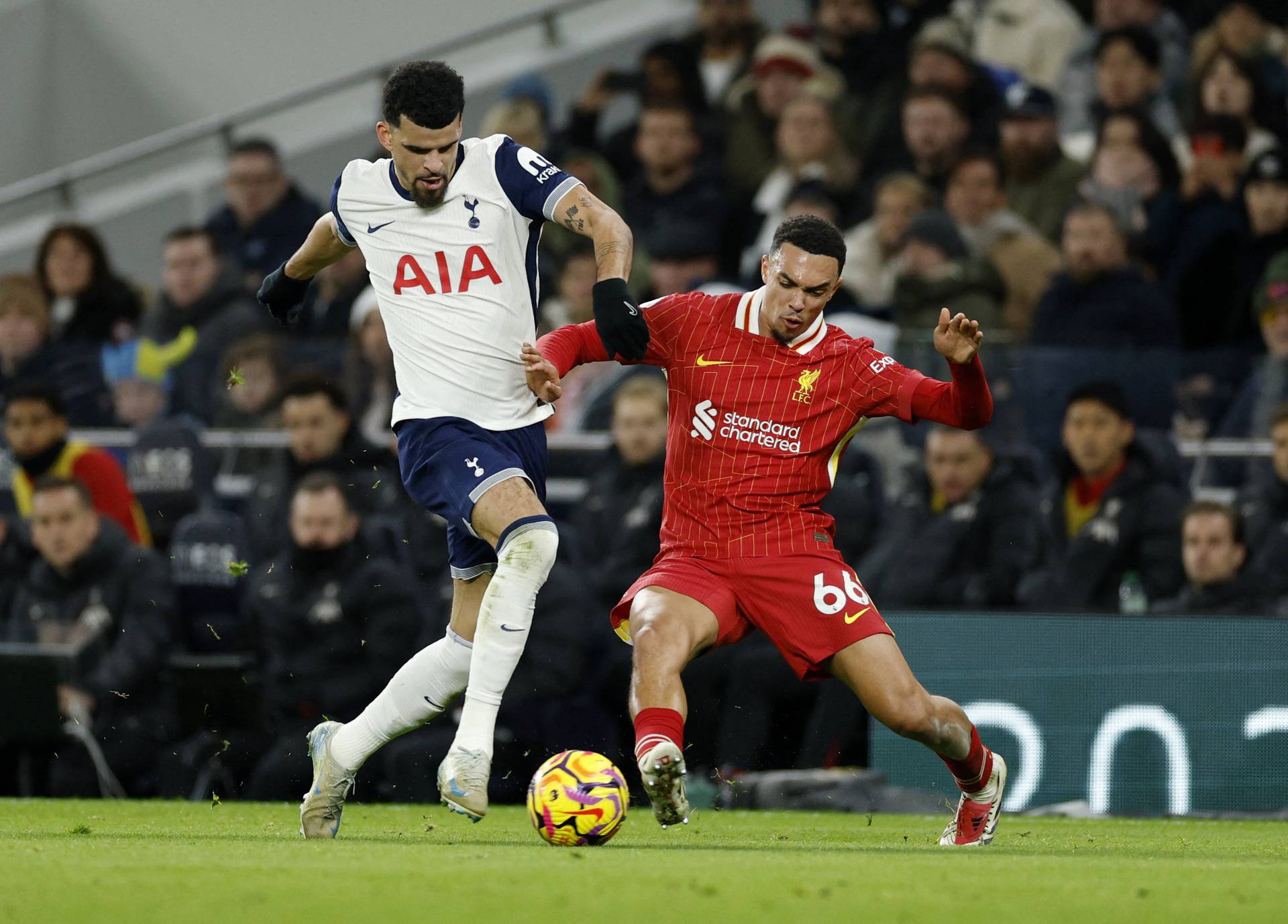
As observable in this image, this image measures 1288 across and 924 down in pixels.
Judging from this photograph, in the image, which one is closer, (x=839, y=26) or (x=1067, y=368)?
(x=1067, y=368)

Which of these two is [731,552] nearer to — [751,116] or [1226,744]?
[1226,744]

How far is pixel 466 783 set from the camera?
19.4ft

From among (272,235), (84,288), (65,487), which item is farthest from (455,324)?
(272,235)

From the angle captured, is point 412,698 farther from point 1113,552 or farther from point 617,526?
point 1113,552

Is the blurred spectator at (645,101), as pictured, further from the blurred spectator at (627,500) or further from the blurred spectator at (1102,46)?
the blurred spectator at (627,500)

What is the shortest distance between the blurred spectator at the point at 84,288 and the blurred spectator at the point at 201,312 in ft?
0.64

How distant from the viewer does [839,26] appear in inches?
578

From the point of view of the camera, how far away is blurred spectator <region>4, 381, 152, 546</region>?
37.6 feet

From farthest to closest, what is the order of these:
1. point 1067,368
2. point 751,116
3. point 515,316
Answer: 1. point 751,116
2. point 1067,368
3. point 515,316

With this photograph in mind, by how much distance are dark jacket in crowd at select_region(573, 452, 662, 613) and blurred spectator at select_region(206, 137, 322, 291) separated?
464cm

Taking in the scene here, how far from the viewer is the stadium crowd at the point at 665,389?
32.5 feet

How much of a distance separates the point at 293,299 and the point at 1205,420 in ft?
17.4

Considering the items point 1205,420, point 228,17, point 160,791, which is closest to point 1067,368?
point 1205,420

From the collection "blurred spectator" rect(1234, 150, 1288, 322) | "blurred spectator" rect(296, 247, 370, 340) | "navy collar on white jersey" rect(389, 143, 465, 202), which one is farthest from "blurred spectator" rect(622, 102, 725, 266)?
"navy collar on white jersey" rect(389, 143, 465, 202)
